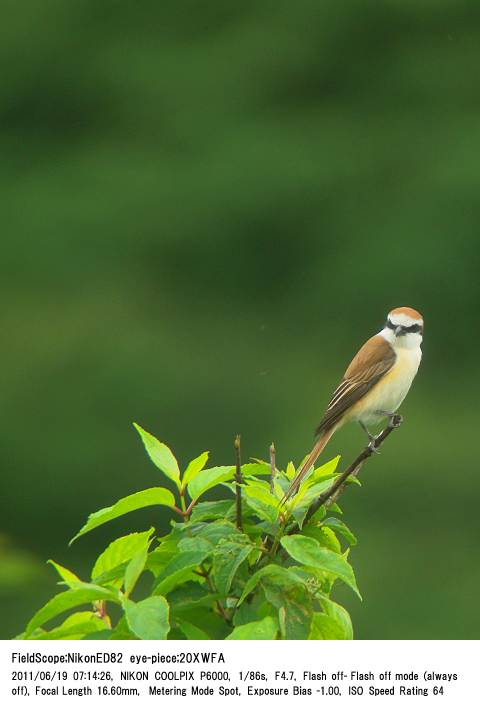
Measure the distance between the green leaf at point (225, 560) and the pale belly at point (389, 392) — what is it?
95 centimetres

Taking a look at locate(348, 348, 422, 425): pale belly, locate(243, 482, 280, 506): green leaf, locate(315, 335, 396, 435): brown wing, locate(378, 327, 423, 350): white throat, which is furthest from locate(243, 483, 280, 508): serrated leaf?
locate(378, 327, 423, 350): white throat

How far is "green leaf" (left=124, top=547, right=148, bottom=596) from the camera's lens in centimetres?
82

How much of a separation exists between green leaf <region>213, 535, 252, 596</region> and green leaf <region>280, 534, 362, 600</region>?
0.04 m

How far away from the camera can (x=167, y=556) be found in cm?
88

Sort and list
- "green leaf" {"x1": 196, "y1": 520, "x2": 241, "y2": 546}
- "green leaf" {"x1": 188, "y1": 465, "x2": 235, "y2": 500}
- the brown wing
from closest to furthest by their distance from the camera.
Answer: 1. "green leaf" {"x1": 196, "y1": 520, "x2": 241, "y2": 546}
2. "green leaf" {"x1": 188, "y1": 465, "x2": 235, "y2": 500}
3. the brown wing

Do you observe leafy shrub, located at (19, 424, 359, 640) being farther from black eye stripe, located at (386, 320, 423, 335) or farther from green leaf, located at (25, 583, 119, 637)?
black eye stripe, located at (386, 320, 423, 335)

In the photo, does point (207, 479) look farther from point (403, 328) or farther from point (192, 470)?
point (403, 328)

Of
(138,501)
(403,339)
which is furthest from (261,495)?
(403,339)

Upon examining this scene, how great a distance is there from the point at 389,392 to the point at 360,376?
62 mm

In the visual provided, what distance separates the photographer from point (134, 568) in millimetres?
828
